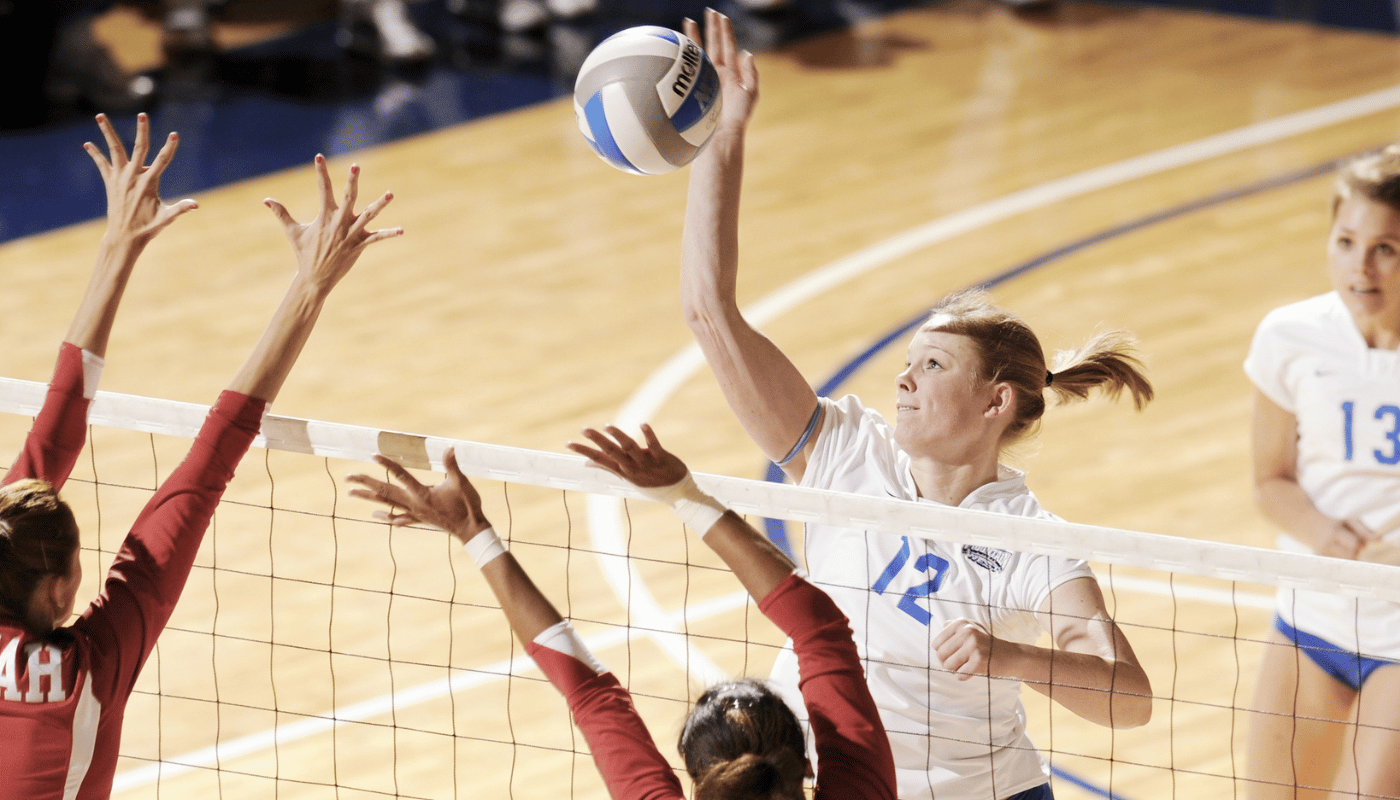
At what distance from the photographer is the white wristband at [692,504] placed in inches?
116

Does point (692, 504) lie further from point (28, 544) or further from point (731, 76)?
point (731, 76)

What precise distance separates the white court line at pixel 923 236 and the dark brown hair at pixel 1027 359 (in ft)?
8.73

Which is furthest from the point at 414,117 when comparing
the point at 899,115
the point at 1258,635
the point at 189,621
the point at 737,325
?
the point at 737,325

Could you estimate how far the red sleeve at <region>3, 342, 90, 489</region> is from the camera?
3336mm

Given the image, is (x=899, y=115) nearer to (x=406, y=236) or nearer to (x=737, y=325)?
(x=406, y=236)

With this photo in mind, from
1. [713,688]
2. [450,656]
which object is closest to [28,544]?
[713,688]

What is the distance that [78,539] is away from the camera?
9.64 ft

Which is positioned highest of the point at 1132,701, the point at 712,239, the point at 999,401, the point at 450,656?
the point at 712,239

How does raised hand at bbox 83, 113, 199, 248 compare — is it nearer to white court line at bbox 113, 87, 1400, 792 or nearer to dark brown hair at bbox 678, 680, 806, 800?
dark brown hair at bbox 678, 680, 806, 800

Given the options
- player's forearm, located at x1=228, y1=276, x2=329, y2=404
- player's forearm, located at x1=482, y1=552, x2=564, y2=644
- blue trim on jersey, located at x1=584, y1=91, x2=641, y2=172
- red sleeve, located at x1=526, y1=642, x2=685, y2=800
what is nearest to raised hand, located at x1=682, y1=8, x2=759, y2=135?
blue trim on jersey, located at x1=584, y1=91, x2=641, y2=172

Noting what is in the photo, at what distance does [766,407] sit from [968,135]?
27.7 ft

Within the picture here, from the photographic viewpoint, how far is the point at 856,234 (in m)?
10.1

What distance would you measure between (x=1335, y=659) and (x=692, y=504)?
77.5 inches

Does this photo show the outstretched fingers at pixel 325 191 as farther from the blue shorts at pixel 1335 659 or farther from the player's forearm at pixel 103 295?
the blue shorts at pixel 1335 659
